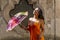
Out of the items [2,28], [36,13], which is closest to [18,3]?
[2,28]

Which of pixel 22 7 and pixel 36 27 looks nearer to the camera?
pixel 36 27

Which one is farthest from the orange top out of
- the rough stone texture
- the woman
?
the rough stone texture

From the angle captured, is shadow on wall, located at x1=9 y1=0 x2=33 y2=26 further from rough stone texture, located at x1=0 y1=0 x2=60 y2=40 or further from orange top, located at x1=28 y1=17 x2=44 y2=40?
orange top, located at x1=28 y1=17 x2=44 y2=40

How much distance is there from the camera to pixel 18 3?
22.0 ft

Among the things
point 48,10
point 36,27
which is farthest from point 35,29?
point 48,10

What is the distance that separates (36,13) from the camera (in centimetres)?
534

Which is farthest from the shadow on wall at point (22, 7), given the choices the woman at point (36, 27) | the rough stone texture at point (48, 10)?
the woman at point (36, 27)

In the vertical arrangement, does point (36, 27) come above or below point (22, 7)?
below

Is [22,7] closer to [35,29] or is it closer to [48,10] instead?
[48,10]

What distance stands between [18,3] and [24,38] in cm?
86

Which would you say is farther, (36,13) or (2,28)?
(2,28)

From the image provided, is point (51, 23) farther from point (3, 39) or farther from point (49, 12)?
point (3, 39)

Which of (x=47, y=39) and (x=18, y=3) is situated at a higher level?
(x=18, y=3)

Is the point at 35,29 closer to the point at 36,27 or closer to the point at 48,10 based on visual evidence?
the point at 36,27
